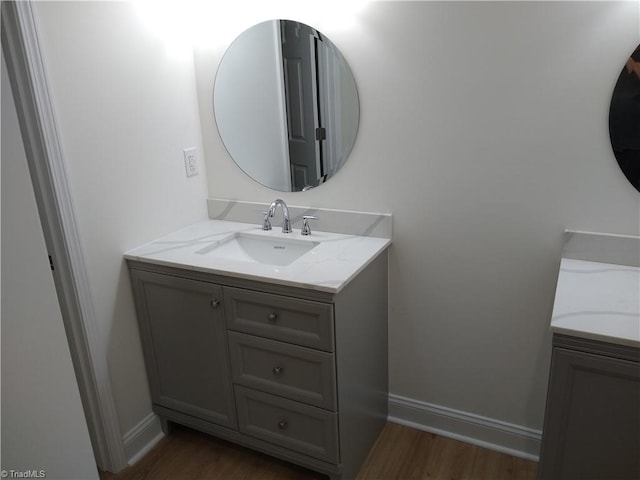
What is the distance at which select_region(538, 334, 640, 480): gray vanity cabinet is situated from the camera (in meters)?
1.33

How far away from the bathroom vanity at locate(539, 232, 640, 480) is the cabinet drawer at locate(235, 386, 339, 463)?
74cm

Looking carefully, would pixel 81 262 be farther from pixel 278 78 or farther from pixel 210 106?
pixel 278 78

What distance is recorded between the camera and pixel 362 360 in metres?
1.98

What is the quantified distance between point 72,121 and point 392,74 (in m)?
1.20

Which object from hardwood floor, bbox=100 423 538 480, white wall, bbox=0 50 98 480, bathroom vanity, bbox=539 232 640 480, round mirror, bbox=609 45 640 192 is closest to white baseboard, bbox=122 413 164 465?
hardwood floor, bbox=100 423 538 480

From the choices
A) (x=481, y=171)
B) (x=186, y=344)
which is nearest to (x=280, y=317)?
(x=186, y=344)

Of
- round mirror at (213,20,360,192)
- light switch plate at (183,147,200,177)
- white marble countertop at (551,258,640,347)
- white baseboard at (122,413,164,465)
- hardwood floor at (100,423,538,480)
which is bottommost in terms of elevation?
hardwood floor at (100,423,538,480)

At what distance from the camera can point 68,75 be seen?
5.70ft

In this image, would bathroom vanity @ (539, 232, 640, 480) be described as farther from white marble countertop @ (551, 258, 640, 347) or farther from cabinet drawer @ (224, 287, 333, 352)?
cabinet drawer @ (224, 287, 333, 352)

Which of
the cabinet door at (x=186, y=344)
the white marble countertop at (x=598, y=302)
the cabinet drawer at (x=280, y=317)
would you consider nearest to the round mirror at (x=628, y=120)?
the white marble countertop at (x=598, y=302)

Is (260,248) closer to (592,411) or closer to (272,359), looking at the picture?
(272,359)

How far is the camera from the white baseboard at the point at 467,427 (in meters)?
2.08

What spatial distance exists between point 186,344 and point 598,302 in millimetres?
1536

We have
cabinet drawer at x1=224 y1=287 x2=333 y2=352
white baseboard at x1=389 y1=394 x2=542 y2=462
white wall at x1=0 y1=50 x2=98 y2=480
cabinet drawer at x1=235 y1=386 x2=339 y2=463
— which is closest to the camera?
white wall at x1=0 y1=50 x2=98 y2=480
